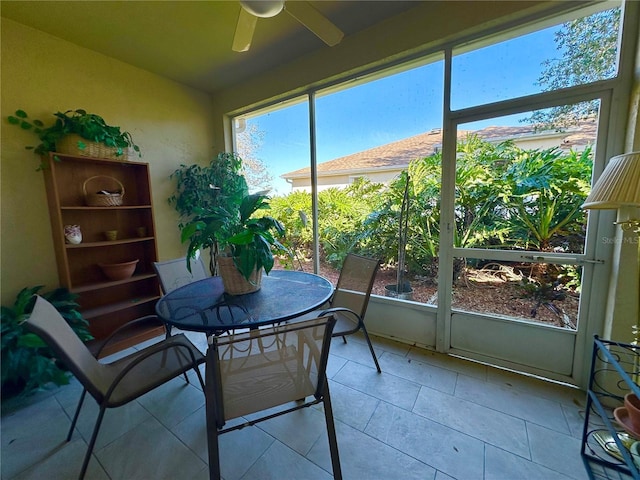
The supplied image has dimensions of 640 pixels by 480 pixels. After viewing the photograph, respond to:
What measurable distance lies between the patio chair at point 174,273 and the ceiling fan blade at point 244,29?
1667 millimetres

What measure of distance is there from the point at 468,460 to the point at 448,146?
6.68ft

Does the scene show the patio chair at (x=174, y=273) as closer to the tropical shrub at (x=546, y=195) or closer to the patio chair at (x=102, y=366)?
the patio chair at (x=102, y=366)

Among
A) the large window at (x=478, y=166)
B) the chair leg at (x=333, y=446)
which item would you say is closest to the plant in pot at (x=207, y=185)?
the large window at (x=478, y=166)

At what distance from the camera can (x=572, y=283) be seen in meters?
1.81

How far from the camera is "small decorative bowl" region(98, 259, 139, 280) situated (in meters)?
2.41

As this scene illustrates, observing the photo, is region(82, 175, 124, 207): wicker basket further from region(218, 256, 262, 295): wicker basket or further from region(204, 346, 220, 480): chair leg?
region(204, 346, 220, 480): chair leg

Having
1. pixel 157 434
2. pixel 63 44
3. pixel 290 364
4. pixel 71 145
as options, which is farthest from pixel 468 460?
pixel 63 44

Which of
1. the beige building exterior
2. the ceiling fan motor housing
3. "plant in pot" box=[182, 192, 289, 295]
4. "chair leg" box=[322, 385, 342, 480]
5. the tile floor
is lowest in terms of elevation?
the tile floor

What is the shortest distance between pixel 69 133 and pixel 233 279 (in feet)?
6.32

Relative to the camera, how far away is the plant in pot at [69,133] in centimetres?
209

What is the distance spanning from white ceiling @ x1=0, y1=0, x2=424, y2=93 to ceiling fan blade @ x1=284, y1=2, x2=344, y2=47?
19.2 inches

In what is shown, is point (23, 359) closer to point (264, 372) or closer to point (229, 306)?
point (229, 306)

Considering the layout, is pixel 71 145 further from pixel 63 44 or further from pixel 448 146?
pixel 448 146

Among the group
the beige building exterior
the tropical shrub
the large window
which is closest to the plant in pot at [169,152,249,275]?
the beige building exterior
